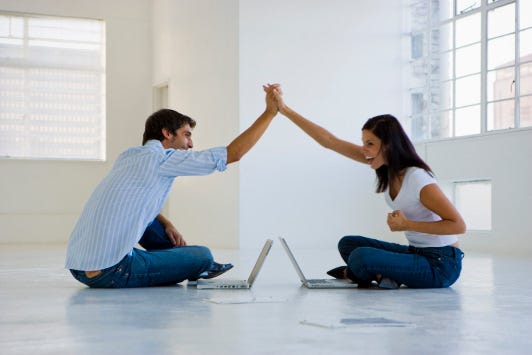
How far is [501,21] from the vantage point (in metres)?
9.57

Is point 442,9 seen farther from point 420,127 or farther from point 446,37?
point 420,127

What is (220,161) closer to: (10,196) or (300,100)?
(300,100)

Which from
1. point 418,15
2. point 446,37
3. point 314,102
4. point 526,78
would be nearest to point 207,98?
point 314,102

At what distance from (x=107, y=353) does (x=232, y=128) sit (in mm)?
8163

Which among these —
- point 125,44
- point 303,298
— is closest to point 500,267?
point 303,298

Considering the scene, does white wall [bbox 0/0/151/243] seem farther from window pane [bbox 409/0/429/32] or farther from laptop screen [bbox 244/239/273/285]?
laptop screen [bbox 244/239/273/285]

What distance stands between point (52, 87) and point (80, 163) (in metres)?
1.33

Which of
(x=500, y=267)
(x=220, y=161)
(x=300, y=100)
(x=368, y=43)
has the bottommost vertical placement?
(x=500, y=267)

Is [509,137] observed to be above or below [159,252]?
above

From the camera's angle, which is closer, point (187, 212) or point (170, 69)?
point (187, 212)

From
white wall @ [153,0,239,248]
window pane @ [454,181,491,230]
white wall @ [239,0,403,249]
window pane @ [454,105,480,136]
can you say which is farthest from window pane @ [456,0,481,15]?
white wall @ [153,0,239,248]

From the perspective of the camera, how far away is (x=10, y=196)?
13.0 meters

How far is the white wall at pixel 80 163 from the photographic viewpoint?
13.0 metres

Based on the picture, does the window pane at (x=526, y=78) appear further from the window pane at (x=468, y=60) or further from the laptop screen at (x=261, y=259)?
the laptop screen at (x=261, y=259)
